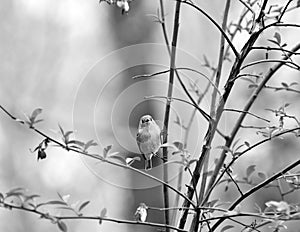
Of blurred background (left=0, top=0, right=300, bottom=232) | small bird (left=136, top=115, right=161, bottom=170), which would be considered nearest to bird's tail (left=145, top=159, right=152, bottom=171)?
small bird (left=136, top=115, right=161, bottom=170)

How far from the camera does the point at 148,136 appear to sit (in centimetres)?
78

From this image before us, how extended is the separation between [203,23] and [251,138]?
912mm

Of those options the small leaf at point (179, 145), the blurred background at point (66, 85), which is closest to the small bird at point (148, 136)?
the small leaf at point (179, 145)

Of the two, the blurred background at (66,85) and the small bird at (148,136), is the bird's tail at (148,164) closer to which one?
the small bird at (148,136)

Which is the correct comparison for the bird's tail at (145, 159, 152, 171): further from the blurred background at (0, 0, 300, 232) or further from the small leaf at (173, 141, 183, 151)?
the blurred background at (0, 0, 300, 232)

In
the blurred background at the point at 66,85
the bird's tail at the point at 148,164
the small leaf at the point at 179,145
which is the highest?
the blurred background at the point at 66,85

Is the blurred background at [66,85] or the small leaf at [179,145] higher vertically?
the blurred background at [66,85]

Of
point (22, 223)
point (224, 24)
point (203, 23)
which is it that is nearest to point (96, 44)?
point (203, 23)

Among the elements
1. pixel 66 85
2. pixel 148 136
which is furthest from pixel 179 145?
pixel 66 85

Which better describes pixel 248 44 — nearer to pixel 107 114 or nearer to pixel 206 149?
pixel 206 149

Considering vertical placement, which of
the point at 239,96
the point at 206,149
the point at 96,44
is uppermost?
the point at 96,44

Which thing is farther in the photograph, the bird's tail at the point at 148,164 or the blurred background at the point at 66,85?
the blurred background at the point at 66,85

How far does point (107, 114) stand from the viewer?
2.92 meters

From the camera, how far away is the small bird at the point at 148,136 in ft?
2.56
